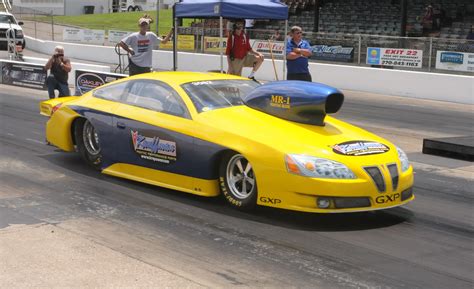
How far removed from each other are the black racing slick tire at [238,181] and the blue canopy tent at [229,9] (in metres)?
8.08

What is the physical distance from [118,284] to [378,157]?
8.85ft

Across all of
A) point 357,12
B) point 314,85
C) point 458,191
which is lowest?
point 458,191

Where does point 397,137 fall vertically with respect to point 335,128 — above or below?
below

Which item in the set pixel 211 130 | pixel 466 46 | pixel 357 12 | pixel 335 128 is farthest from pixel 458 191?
pixel 357 12

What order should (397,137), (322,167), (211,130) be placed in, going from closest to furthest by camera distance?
(322,167), (211,130), (397,137)

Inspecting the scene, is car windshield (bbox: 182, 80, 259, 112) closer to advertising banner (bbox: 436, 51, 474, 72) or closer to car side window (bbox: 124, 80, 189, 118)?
car side window (bbox: 124, 80, 189, 118)

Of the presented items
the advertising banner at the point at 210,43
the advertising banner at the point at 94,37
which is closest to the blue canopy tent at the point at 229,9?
the advertising banner at the point at 210,43

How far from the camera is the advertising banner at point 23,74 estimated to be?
1786 centimetres

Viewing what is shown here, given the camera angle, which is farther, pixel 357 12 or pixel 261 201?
pixel 357 12

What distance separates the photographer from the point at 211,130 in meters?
6.18

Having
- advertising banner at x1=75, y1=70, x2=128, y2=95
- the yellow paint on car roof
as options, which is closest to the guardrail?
advertising banner at x1=75, y1=70, x2=128, y2=95

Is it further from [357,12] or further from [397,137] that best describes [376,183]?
[357,12]

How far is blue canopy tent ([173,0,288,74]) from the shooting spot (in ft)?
45.0

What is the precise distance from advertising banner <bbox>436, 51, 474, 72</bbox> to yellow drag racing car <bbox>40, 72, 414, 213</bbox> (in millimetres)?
13156
